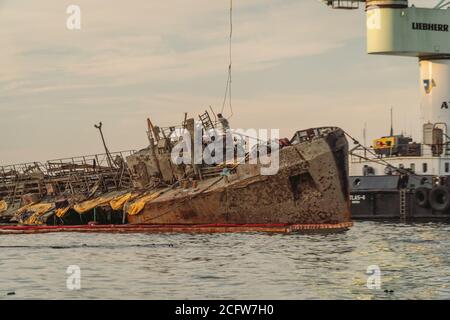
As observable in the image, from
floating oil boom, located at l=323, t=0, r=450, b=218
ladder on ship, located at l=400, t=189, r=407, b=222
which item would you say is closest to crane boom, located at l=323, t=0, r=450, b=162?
floating oil boom, located at l=323, t=0, r=450, b=218

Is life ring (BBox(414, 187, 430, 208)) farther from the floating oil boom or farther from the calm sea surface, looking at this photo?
the calm sea surface

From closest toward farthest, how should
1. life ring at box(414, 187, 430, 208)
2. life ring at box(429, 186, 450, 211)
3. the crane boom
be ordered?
life ring at box(429, 186, 450, 211), life ring at box(414, 187, 430, 208), the crane boom

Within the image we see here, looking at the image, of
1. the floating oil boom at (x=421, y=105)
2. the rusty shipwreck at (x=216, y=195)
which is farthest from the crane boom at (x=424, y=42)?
the rusty shipwreck at (x=216, y=195)

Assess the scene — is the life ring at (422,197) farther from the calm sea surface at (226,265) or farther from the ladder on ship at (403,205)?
the calm sea surface at (226,265)

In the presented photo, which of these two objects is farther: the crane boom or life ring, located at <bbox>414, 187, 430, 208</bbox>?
the crane boom

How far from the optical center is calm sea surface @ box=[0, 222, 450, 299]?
32.2m

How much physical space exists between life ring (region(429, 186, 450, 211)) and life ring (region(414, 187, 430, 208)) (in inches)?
15.6

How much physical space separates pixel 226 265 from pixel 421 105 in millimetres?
50197

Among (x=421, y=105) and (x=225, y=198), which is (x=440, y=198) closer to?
(x=421, y=105)

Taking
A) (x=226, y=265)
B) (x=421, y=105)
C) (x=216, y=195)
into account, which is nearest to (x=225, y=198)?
(x=216, y=195)

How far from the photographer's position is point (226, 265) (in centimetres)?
3931

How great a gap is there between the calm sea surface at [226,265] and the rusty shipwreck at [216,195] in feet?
7.73

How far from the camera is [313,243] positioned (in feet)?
159
